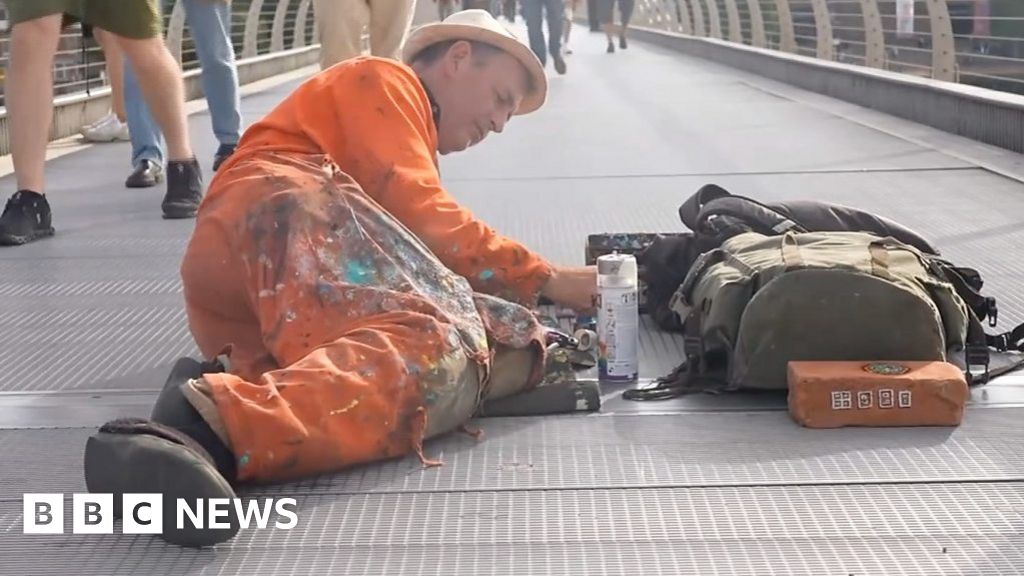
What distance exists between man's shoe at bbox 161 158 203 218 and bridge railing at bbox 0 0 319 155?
2.59 ft

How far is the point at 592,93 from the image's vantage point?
10797mm

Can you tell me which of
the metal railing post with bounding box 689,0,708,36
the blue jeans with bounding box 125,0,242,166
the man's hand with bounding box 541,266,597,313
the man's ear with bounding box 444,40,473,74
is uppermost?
the man's ear with bounding box 444,40,473,74

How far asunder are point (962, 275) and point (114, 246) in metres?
2.47

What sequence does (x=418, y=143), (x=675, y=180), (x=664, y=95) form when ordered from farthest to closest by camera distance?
1. (x=664, y=95)
2. (x=675, y=180)
3. (x=418, y=143)

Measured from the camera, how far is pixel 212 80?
561cm

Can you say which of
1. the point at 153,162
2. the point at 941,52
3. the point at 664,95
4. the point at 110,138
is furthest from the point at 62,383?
the point at 664,95

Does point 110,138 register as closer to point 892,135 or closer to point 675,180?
point 675,180

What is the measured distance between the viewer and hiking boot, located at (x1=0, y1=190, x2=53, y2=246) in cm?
428

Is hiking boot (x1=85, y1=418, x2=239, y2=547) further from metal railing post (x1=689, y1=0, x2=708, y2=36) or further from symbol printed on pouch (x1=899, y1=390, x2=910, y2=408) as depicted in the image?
metal railing post (x1=689, y1=0, x2=708, y2=36)

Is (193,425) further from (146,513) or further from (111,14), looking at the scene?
(111,14)

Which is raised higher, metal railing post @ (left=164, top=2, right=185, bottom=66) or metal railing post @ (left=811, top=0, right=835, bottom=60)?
metal railing post @ (left=164, top=2, right=185, bottom=66)

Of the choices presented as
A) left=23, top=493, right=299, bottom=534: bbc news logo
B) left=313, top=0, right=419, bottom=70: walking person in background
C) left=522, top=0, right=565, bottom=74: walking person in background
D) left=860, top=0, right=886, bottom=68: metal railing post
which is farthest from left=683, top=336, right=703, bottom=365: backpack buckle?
left=522, top=0, right=565, bottom=74: walking person in background

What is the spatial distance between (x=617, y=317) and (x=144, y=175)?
3.36m

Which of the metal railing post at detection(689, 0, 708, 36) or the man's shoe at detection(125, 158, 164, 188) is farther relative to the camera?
the metal railing post at detection(689, 0, 708, 36)
